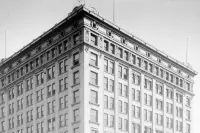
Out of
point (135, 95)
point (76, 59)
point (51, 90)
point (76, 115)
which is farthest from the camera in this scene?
point (135, 95)

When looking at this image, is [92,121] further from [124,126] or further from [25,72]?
[25,72]

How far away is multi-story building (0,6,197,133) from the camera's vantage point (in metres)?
51.6

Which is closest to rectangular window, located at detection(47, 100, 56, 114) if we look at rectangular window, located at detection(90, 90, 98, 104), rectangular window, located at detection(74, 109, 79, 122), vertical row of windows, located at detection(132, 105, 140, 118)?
rectangular window, located at detection(74, 109, 79, 122)

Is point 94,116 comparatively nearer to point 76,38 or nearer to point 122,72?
point 122,72

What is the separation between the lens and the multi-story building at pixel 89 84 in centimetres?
5156

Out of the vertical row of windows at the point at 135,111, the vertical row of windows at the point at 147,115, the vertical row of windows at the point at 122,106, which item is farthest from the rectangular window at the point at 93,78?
the vertical row of windows at the point at 147,115

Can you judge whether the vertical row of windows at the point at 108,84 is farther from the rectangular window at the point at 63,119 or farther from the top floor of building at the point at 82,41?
the rectangular window at the point at 63,119

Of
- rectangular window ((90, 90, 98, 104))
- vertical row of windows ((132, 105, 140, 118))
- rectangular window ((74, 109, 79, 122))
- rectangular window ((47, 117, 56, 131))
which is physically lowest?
rectangular window ((47, 117, 56, 131))

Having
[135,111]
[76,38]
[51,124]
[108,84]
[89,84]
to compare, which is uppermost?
[76,38]

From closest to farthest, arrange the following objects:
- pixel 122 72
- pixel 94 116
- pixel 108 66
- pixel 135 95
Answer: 1. pixel 94 116
2. pixel 108 66
3. pixel 122 72
4. pixel 135 95

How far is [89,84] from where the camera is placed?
50844 millimetres

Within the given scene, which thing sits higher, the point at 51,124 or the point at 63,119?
the point at 63,119

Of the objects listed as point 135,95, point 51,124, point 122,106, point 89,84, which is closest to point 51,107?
point 51,124

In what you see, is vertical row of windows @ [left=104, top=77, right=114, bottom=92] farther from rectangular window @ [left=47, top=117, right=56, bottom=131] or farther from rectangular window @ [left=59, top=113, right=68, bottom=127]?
rectangular window @ [left=47, top=117, right=56, bottom=131]
